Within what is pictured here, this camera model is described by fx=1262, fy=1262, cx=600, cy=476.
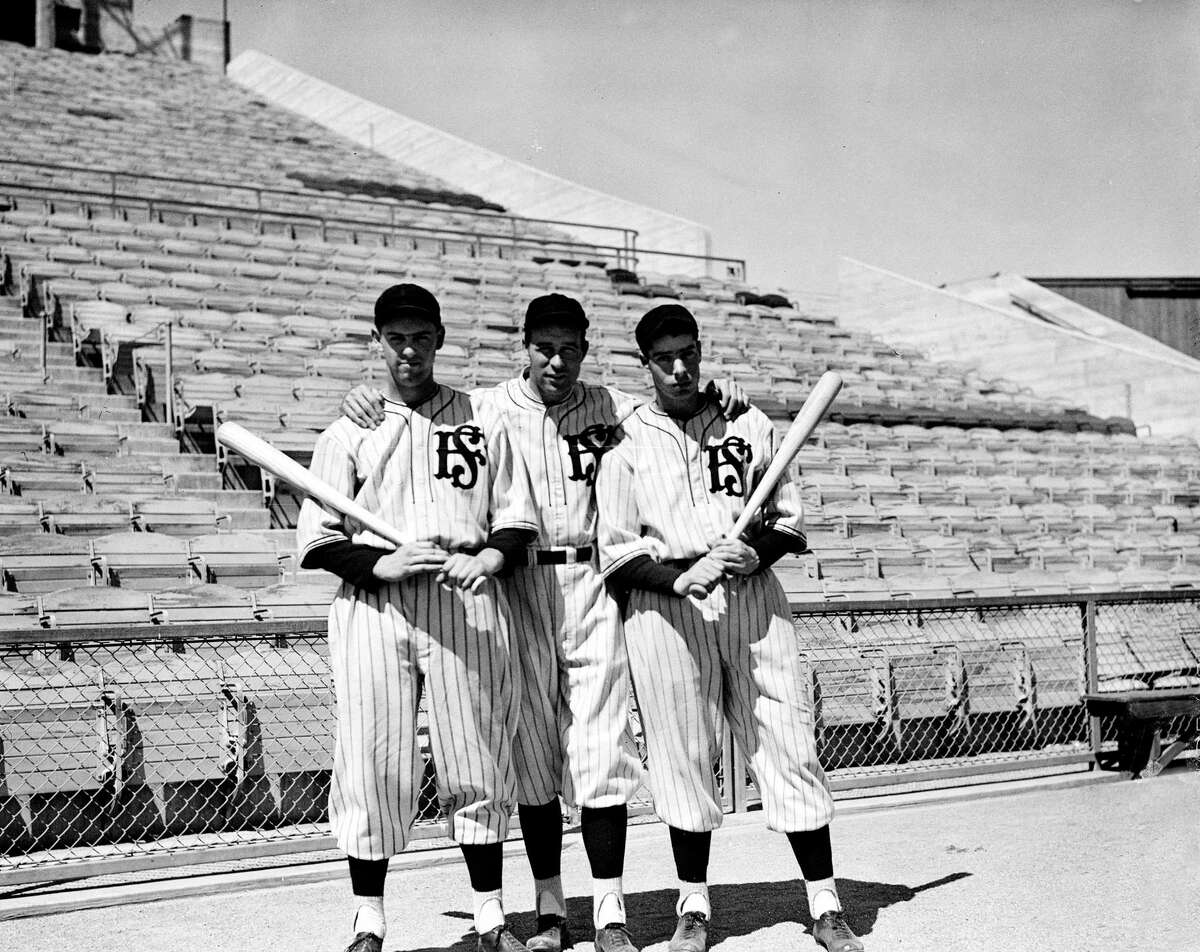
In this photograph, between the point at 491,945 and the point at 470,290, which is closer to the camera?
the point at 491,945

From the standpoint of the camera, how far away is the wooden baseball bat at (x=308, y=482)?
9.95 feet

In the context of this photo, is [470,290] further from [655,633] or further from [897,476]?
[655,633]

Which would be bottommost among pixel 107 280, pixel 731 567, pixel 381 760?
pixel 381 760

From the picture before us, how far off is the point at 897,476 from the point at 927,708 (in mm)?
4519

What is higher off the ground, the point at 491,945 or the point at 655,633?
the point at 655,633

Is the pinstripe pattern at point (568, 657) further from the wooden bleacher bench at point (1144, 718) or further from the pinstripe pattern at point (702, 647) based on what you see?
the wooden bleacher bench at point (1144, 718)

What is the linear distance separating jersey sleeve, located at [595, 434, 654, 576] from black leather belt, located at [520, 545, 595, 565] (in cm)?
7

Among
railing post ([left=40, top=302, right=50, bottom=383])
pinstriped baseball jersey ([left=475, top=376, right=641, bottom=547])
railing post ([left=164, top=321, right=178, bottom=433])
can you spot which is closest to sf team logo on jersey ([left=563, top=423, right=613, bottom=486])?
pinstriped baseball jersey ([left=475, top=376, right=641, bottom=547])

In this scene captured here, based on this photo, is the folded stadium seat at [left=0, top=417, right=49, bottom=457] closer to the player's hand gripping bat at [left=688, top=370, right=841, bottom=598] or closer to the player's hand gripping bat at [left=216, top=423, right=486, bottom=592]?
the player's hand gripping bat at [left=216, top=423, right=486, bottom=592]

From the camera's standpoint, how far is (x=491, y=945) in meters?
3.02

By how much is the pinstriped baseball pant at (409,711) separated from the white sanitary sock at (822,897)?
798 mm

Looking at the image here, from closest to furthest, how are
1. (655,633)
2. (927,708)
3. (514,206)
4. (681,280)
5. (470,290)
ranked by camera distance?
(655,633) → (927,708) → (470,290) → (681,280) → (514,206)

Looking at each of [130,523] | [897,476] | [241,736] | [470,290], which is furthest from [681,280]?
[241,736]

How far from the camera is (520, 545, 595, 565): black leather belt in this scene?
128 inches
